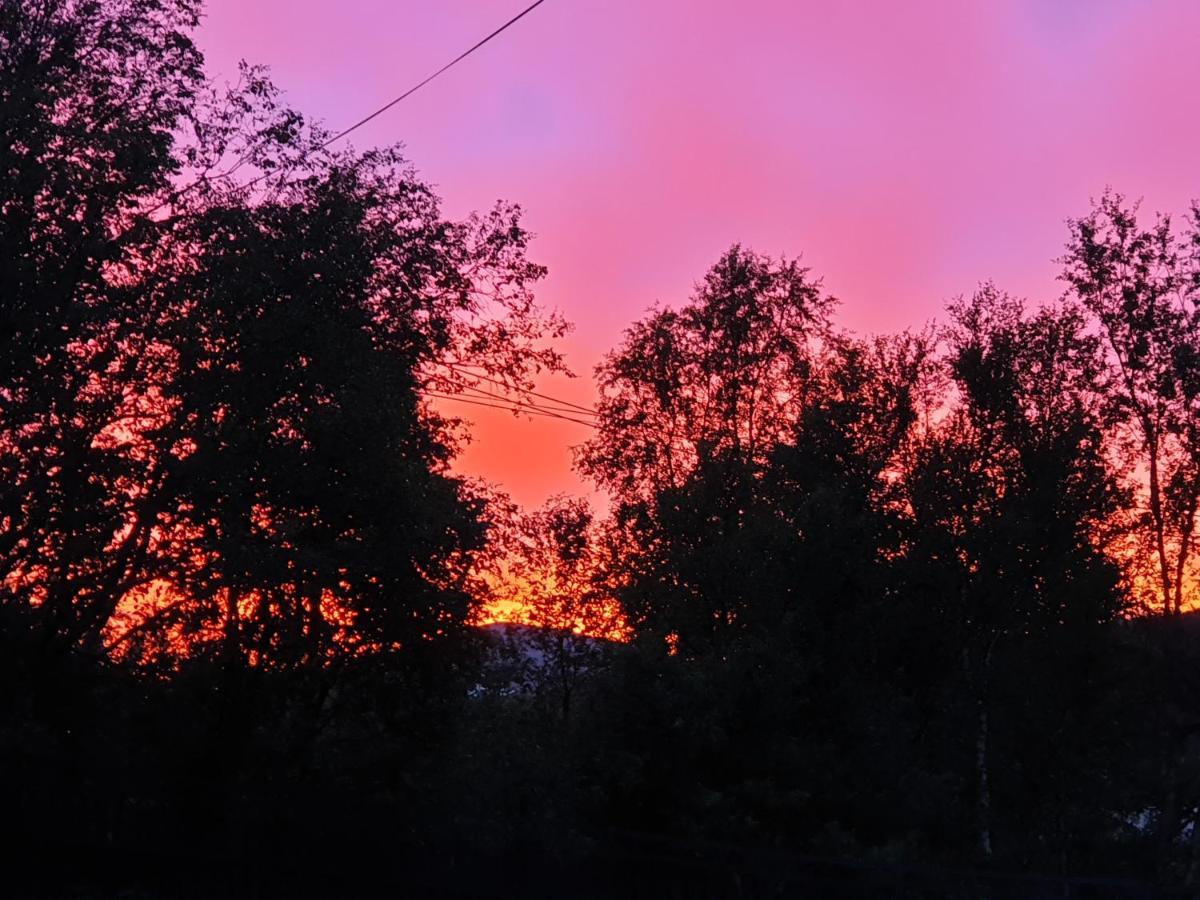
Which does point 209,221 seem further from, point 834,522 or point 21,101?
point 834,522

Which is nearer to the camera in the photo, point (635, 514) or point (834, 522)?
point (834, 522)

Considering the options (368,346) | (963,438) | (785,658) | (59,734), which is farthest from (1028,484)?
(59,734)

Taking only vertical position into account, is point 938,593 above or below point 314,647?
above

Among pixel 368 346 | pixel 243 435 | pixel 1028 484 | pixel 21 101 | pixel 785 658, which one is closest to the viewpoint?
pixel 21 101

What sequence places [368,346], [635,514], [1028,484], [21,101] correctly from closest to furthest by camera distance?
[21,101], [368,346], [635,514], [1028,484]

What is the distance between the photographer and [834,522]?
24.2m

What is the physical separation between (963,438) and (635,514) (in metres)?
10.4

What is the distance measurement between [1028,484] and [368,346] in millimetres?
22049

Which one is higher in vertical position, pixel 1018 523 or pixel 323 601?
pixel 1018 523

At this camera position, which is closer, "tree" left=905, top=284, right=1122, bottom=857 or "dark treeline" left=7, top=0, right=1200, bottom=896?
"dark treeline" left=7, top=0, right=1200, bottom=896

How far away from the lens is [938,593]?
30.1m

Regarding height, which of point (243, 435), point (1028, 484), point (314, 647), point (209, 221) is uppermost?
point (1028, 484)

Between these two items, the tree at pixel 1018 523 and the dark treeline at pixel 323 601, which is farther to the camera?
the tree at pixel 1018 523

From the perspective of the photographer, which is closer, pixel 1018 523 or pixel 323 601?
pixel 323 601
